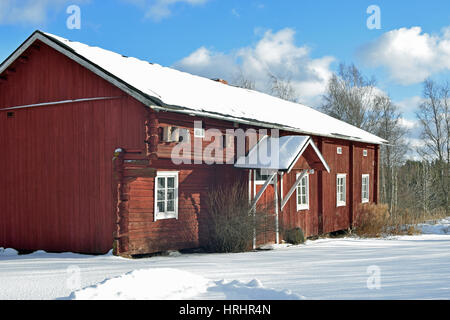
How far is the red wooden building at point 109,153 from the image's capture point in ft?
37.3

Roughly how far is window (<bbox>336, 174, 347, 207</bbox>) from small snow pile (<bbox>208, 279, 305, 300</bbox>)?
13440mm

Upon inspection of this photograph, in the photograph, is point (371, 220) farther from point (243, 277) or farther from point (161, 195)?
point (243, 277)

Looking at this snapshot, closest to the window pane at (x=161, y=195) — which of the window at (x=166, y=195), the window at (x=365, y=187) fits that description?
the window at (x=166, y=195)

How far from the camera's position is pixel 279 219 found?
Result: 48.5 feet

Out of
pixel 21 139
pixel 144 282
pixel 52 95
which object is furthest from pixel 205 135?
pixel 144 282

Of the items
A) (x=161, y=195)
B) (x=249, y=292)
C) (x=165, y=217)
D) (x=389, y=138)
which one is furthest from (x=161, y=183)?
(x=389, y=138)

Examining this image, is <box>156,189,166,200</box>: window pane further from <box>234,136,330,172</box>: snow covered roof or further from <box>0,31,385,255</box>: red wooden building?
<box>234,136,330,172</box>: snow covered roof

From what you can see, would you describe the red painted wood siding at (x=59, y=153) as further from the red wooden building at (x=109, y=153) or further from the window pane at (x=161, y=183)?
the window pane at (x=161, y=183)

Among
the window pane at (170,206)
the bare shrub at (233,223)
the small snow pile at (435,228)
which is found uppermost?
the window pane at (170,206)

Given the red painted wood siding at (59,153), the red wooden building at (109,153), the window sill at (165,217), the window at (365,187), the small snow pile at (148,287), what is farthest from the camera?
the window at (365,187)

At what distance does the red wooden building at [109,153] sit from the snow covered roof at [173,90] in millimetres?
52

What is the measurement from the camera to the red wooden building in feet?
37.3

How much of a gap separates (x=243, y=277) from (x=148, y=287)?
1.87 m

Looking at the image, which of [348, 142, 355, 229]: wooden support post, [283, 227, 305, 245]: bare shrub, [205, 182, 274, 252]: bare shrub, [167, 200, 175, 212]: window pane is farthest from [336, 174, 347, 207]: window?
[167, 200, 175, 212]: window pane
